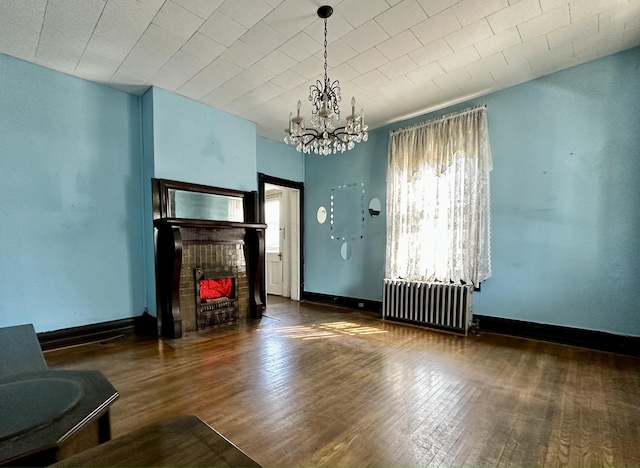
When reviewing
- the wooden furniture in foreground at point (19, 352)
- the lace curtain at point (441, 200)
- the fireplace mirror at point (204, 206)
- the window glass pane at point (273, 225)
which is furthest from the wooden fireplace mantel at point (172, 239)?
the lace curtain at point (441, 200)

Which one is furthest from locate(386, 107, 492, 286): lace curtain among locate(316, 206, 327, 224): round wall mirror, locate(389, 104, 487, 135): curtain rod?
locate(316, 206, 327, 224): round wall mirror

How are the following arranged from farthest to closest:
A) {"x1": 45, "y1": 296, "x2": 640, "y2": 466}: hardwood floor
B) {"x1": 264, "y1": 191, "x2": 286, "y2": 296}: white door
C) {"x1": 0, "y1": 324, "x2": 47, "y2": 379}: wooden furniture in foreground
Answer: {"x1": 264, "y1": 191, "x2": 286, "y2": 296}: white door < {"x1": 45, "y1": 296, "x2": 640, "y2": 466}: hardwood floor < {"x1": 0, "y1": 324, "x2": 47, "y2": 379}: wooden furniture in foreground

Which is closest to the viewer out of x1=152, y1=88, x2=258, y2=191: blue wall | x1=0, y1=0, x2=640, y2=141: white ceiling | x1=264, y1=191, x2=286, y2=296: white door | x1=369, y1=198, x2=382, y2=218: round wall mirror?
x1=0, y1=0, x2=640, y2=141: white ceiling

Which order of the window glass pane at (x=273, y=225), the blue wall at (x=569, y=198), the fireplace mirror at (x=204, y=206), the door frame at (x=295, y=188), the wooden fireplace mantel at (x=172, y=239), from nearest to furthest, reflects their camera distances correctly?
the blue wall at (x=569, y=198) < the wooden fireplace mantel at (x=172, y=239) < the fireplace mirror at (x=204, y=206) < the door frame at (x=295, y=188) < the window glass pane at (x=273, y=225)

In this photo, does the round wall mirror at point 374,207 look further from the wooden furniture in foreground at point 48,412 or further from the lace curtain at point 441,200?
the wooden furniture in foreground at point 48,412

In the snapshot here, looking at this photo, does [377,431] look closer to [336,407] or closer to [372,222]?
[336,407]

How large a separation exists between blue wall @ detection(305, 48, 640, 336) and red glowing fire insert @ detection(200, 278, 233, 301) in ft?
12.2

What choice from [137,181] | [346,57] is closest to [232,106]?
[137,181]

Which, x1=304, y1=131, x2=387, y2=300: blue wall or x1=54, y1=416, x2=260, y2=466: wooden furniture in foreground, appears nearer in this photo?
x1=54, y1=416, x2=260, y2=466: wooden furniture in foreground

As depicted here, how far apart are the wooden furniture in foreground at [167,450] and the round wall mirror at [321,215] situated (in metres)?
5.30

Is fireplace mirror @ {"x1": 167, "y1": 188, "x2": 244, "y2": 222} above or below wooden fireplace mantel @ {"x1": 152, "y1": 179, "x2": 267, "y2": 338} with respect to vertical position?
above

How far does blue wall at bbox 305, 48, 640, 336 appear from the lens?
10.5ft

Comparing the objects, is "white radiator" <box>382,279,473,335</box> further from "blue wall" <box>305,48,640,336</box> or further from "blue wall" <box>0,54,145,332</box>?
"blue wall" <box>0,54,145,332</box>

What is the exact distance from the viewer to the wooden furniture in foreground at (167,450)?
622mm
